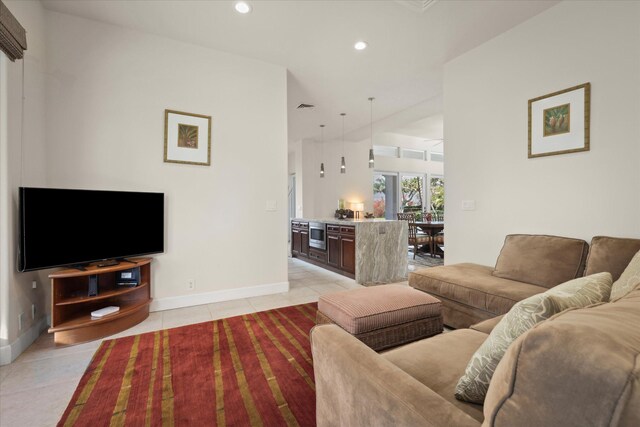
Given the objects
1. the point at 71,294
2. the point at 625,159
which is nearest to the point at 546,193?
the point at 625,159

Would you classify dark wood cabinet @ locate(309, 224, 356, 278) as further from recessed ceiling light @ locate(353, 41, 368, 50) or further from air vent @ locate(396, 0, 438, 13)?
air vent @ locate(396, 0, 438, 13)

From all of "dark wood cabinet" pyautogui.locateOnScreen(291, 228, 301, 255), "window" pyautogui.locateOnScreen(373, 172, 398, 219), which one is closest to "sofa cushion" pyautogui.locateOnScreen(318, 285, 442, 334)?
"dark wood cabinet" pyautogui.locateOnScreen(291, 228, 301, 255)

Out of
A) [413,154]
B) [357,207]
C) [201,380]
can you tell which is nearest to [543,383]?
[201,380]

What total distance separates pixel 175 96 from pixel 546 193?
13.2 feet

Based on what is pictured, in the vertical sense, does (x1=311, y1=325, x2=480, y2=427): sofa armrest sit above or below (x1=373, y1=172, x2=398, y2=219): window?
below

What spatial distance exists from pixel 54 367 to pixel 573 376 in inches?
116

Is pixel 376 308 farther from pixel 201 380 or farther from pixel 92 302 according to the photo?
pixel 92 302

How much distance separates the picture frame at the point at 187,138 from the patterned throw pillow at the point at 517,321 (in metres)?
3.30

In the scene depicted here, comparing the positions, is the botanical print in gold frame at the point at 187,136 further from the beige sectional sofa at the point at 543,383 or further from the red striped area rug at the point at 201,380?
the beige sectional sofa at the point at 543,383

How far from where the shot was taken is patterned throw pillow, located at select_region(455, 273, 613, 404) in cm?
79

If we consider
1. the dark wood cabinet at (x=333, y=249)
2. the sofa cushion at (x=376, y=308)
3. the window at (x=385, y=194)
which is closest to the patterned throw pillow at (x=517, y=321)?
the sofa cushion at (x=376, y=308)

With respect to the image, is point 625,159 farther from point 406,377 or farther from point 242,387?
point 242,387

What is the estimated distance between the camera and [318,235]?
5.75m

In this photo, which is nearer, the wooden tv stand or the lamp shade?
the wooden tv stand
